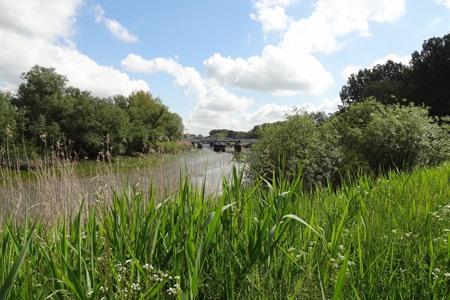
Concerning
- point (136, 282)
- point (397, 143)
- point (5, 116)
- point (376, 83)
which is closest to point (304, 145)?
point (397, 143)

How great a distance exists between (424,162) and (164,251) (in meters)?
13.3

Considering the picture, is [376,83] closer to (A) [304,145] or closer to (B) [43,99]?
(B) [43,99]

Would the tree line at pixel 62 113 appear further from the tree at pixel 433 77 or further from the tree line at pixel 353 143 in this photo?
the tree at pixel 433 77

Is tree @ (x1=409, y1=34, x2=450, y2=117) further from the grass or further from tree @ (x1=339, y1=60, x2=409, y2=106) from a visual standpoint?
the grass

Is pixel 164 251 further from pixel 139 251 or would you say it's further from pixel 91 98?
pixel 91 98

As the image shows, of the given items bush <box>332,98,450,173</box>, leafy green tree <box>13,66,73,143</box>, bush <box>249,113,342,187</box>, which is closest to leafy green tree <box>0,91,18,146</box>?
leafy green tree <box>13,66,73,143</box>

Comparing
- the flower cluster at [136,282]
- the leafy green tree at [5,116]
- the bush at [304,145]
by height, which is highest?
the leafy green tree at [5,116]

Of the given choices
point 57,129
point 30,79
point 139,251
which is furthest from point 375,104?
point 30,79

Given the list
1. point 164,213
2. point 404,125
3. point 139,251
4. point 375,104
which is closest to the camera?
point 139,251

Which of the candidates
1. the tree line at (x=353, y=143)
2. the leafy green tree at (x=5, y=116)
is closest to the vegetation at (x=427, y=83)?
the tree line at (x=353, y=143)

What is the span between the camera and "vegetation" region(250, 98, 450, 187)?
1199 cm

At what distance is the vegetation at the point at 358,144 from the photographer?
11993mm

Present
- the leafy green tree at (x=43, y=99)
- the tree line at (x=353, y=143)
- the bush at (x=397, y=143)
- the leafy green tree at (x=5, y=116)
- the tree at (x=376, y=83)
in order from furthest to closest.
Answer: the tree at (x=376, y=83)
the leafy green tree at (x=43, y=99)
the leafy green tree at (x=5, y=116)
the bush at (x=397, y=143)
the tree line at (x=353, y=143)

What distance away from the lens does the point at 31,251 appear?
2602 millimetres
